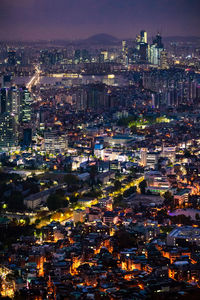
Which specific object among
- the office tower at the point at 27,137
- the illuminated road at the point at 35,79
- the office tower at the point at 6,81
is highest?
the office tower at the point at 6,81

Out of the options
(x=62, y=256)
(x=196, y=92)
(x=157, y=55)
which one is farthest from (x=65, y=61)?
(x=62, y=256)

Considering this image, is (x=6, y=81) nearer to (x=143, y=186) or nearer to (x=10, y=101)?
(x=10, y=101)

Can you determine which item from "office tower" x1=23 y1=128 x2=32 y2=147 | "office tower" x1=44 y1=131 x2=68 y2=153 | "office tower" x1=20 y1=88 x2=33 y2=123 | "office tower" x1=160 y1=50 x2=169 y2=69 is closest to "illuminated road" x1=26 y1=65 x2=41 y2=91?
"office tower" x1=160 y1=50 x2=169 y2=69

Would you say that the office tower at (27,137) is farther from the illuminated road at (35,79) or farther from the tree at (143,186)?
the illuminated road at (35,79)

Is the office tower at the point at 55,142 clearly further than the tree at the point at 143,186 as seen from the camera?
Yes

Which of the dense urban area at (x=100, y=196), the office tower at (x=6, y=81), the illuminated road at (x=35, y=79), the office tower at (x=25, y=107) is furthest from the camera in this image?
the illuminated road at (x=35, y=79)

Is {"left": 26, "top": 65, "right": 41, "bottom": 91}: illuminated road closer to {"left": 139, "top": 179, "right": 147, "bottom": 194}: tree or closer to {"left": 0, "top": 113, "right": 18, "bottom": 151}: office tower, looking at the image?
{"left": 0, "top": 113, "right": 18, "bottom": 151}: office tower

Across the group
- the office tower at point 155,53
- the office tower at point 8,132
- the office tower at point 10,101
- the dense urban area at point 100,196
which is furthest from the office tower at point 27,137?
the office tower at point 155,53
